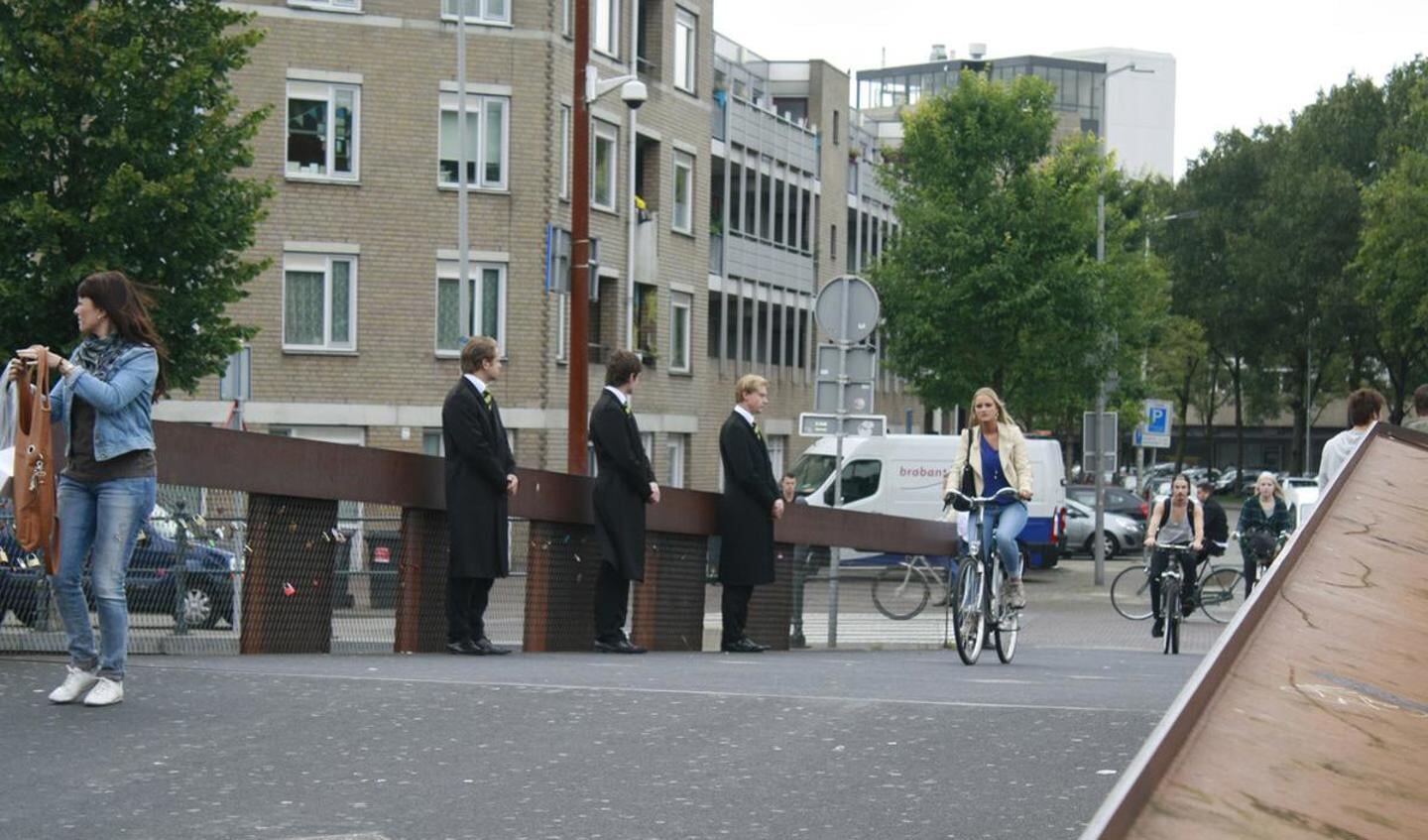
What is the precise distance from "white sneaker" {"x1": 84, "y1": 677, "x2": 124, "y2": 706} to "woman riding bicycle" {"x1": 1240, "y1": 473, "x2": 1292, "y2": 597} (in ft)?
60.1

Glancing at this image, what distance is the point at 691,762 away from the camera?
724cm

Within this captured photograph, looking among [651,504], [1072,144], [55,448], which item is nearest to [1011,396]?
[1072,144]

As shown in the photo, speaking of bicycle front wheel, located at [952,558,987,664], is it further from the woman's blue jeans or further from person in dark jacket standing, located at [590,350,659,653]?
the woman's blue jeans

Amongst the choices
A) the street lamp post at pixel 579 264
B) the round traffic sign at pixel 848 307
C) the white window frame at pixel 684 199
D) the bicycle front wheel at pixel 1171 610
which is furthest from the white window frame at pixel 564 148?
the bicycle front wheel at pixel 1171 610

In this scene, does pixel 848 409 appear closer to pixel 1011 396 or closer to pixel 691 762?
pixel 691 762

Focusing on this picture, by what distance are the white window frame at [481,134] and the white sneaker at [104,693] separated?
34.3 m

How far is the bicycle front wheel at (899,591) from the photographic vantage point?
Result: 19688 mm

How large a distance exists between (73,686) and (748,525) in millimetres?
7893

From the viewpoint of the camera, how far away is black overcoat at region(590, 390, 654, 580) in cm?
1409

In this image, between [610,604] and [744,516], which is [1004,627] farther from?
[610,604]

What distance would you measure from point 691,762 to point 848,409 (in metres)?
17.6

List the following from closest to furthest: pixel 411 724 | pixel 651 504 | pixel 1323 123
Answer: pixel 411 724, pixel 651 504, pixel 1323 123

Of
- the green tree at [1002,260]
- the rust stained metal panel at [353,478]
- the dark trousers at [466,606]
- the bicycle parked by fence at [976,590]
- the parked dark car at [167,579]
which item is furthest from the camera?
the green tree at [1002,260]

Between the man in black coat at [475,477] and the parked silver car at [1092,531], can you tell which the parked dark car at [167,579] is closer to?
the man in black coat at [475,477]
